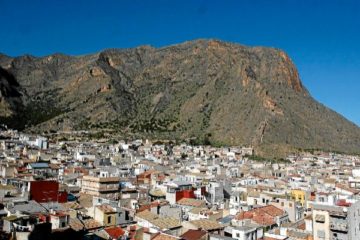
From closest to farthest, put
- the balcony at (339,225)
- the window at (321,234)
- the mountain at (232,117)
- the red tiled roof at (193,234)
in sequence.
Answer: the balcony at (339,225) < the window at (321,234) < the red tiled roof at (193,234) < the mountain at (232,117)

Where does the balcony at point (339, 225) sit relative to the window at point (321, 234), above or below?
above

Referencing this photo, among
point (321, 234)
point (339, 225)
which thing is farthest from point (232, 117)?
point (339, 225)

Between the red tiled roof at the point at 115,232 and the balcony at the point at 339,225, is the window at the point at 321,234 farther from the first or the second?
the red tiled roof at the point at 115,232

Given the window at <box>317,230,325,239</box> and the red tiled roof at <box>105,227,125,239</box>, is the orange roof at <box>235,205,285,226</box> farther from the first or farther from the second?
the red tiled roof at <box>105,227,125,239</box>

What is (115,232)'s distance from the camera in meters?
33.3

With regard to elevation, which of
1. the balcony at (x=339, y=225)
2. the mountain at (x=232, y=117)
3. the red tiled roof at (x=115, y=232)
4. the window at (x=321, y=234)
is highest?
the mountain at (x=232, y=117)

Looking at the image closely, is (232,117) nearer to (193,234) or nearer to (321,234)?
(193,234)

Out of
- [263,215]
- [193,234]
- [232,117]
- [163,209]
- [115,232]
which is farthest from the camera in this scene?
[232,117]

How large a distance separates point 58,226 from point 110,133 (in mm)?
130466

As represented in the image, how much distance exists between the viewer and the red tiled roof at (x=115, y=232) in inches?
1286

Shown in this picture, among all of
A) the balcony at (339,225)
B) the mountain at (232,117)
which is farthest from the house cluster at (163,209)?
the mountain at (232,117)

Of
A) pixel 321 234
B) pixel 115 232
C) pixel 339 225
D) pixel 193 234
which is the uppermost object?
pixel 339 225

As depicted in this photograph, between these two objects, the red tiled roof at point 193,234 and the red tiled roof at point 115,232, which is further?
the red tiled roof at point 115,232

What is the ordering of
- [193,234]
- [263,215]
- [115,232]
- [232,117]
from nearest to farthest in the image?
[193,234] < [115,232] < [263,215] < [232,117]
